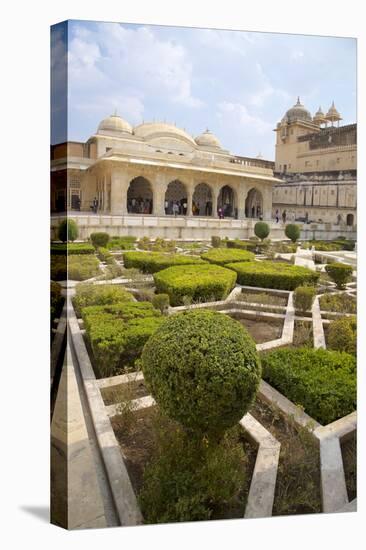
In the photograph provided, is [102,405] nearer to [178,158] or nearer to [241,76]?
[241,76]

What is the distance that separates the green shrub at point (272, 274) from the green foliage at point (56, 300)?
314 centimetres

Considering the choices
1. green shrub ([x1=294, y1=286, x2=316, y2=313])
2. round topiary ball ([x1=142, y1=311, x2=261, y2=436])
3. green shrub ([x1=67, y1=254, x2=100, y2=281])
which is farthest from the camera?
green shrub ([x1=294, y1=286, x2=316, y2=313])

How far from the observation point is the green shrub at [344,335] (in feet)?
15.4

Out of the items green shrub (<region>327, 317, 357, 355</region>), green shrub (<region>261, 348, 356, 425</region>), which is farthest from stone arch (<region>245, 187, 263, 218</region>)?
green shrub (<region>261, 348, 356, 425</region>)

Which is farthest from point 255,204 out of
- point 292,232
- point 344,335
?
point 344,335

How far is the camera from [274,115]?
14.6ft

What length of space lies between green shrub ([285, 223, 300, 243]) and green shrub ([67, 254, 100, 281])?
2505 mm

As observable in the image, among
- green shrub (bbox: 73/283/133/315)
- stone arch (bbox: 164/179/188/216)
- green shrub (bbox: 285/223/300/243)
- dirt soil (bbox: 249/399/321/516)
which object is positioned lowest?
dirt soil (bbox: 249/399/321/516)

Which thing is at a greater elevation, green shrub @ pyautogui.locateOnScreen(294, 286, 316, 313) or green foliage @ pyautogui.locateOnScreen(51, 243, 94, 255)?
green foliage @ pyautogui.locateOnScreen(51, 243, 94, 255)

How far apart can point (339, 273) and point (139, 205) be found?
4.05 metres

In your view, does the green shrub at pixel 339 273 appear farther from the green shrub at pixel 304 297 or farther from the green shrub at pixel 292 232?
the green shrub at pixel 292 232

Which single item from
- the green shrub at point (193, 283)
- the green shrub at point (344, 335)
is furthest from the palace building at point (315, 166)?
the green shrub at point (193, 283)

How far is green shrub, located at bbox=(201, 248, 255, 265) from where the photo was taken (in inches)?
250

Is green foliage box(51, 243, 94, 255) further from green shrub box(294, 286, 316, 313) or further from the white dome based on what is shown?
green shrub box(294, 286, 316, 313)
